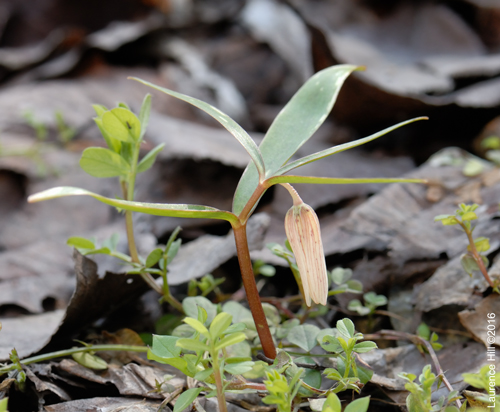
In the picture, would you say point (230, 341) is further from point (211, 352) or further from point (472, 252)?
point (472, 252)

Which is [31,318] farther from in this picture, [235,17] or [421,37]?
[235,17]

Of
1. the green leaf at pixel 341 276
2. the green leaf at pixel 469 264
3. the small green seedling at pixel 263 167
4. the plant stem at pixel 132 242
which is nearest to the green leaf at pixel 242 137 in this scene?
the small green seedling at pixel 263 167

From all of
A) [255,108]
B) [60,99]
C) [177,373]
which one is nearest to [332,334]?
[177,373]

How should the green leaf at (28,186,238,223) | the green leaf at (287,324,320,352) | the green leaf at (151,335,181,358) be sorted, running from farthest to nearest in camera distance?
1. the green leaf at (287,324,320,352)
2. the green leaf at (151,335,181,358)
3. the green leaf at (28,186,238,223)

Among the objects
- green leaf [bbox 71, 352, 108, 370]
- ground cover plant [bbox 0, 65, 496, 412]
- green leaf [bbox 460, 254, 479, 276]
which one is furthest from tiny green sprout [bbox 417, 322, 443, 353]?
green leaf [bbox 71, 352, 108, 370]

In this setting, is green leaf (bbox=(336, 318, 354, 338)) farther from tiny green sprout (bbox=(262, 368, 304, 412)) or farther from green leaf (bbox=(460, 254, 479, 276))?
green leaf (bbox=(460, 254, 479, 276))

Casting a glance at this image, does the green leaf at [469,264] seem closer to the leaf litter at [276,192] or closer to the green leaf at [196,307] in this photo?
the leaf litter at [276,192]
